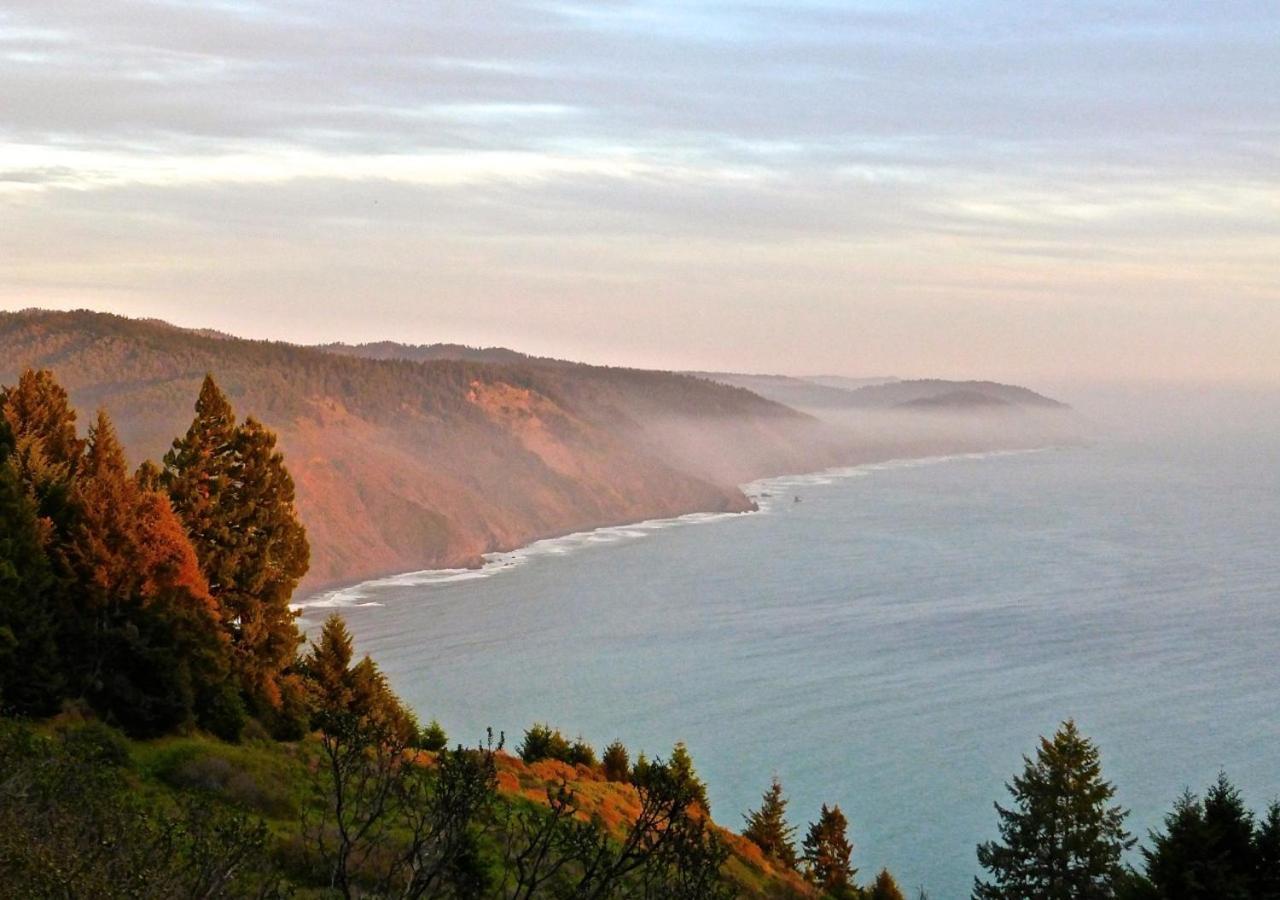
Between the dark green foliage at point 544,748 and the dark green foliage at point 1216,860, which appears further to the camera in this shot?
the dark green foliage at point 544,748

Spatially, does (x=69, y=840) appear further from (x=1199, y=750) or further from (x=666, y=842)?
(x=1199, y=750)

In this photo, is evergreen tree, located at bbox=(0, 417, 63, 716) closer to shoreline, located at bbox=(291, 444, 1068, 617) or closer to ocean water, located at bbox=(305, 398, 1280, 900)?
ocean water, located at bbox=(305, 398, 1280, 900)

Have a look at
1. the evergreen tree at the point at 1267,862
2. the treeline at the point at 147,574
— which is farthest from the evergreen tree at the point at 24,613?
the evergreen tree at the point at 1267,862

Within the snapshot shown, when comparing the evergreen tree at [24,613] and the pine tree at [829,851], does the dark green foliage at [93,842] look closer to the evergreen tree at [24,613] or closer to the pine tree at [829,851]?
the evergreen tree at [24,613]

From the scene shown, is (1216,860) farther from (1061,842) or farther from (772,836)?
(772,836)

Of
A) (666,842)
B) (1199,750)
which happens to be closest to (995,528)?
(1199,750)

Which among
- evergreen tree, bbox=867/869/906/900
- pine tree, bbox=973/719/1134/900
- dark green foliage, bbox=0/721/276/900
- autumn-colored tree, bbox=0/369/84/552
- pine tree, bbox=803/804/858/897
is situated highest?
autumn-colored tree, bbox=0/369/84/552

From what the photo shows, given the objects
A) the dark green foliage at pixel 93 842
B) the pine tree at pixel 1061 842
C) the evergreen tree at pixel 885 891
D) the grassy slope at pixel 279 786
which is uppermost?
the dark green foliage at pixel 93 842

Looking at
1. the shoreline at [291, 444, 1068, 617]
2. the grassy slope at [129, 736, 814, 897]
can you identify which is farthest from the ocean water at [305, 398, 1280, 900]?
the grassy slope at [129, 736, 814, 897]
